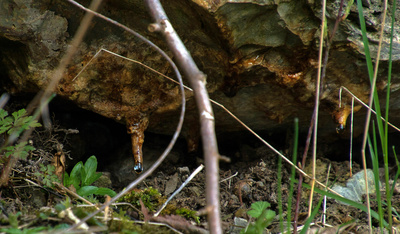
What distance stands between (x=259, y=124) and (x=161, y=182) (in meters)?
0.91

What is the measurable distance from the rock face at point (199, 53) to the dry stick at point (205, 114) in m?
0.41

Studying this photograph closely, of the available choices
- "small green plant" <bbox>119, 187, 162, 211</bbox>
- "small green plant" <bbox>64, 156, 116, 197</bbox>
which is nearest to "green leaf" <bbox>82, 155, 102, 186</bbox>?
"small green plant" <bbox>64, 156, 116, 197</bbox>

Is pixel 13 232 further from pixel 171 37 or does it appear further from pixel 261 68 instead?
pixel 261 68

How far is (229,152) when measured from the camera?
3.14 meters

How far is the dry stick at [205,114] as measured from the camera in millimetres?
1271

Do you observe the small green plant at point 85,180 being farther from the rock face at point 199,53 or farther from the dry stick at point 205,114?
the dry stick at point 205,114

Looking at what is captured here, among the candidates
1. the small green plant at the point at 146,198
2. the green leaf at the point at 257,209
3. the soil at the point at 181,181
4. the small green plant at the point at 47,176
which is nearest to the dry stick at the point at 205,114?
the soil at the point at 181,181

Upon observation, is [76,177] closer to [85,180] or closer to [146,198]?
[85,180]

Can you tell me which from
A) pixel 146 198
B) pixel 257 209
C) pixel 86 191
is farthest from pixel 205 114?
pixel 86 191

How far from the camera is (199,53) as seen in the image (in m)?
2.29

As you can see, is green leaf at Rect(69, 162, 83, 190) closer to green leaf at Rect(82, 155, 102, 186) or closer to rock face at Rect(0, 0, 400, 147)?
green leaf at Rect(82, 155, 102, 186)

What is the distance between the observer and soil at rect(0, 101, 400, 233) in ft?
6.13

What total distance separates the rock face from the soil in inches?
15.0

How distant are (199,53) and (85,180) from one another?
996 mm
